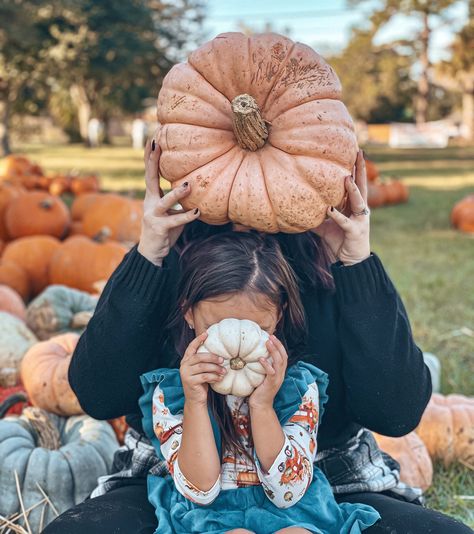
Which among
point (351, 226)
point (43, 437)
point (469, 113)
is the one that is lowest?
point (469, 113)

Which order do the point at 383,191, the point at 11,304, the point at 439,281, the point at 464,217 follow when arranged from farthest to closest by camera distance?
1. the point at 383,191
2. the point at 464,217
3. the point at 439,281
4. the point at 11,304

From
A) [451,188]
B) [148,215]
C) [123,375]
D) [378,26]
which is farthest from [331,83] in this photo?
[378,26]

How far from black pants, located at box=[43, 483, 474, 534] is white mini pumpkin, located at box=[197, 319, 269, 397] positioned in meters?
0.43

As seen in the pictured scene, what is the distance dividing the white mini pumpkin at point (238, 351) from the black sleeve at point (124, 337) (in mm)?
305

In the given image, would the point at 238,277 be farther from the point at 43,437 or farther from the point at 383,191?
the point at 383,191

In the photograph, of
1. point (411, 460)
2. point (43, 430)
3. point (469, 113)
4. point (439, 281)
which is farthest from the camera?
point (469, 113)

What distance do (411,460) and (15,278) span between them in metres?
3.53

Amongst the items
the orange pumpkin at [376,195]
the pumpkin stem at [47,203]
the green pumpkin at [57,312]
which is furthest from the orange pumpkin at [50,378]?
the orange pumpkin at [376,195]

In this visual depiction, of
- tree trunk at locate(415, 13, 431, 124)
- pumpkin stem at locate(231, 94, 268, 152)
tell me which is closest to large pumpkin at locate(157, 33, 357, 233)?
pumpkin stem at locate(231, 94, 268, 152)

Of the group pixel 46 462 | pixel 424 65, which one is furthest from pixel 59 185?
pixel 424 65

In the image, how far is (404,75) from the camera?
168 ft

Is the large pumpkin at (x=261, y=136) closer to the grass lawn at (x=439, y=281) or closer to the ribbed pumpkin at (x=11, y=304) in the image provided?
the grass lawn at (x=439, y=281)

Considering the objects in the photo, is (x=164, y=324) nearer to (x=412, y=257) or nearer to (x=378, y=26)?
(x=412, y=257)

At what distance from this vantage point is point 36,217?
6.77m
